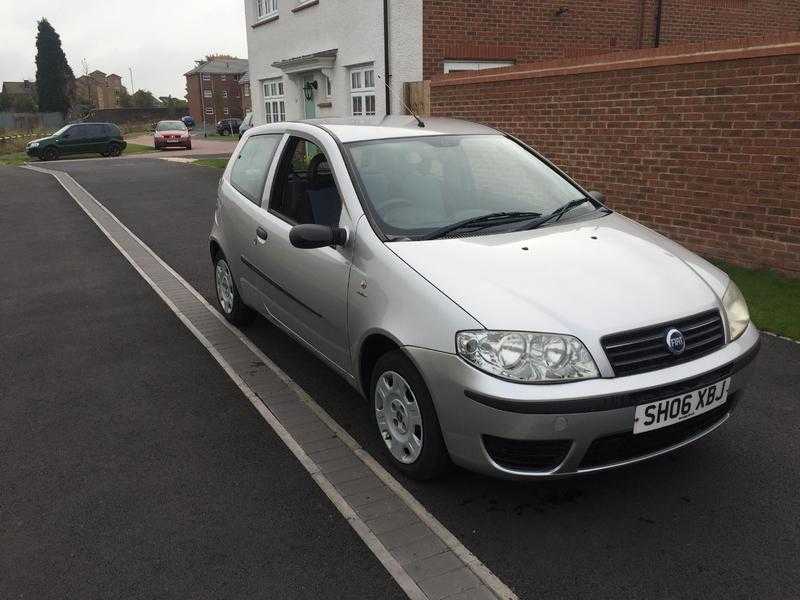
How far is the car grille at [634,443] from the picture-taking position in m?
2.78

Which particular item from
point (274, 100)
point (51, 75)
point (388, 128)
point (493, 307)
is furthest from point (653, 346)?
point (51, 75)

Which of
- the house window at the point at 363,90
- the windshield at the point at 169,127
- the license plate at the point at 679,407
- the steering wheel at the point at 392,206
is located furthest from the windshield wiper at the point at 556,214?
the windshield at the point at 169,127

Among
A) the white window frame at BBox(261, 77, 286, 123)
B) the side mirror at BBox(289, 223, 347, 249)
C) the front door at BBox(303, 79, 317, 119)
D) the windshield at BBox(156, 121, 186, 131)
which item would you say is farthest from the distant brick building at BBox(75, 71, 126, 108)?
the side mirror at BBox(289, 223, 347, 249)

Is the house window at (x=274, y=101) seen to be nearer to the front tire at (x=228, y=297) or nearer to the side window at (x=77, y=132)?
the front tire at (x=228, y=297)

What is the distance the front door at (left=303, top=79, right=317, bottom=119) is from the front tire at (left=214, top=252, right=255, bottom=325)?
12061 mm

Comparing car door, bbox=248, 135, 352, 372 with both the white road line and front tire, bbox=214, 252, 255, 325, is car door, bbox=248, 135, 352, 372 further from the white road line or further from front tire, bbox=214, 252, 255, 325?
front tire, bbox=214, 252, 255, 325

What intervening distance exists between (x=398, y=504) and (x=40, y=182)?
61.4 ft

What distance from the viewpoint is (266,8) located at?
19219 mm

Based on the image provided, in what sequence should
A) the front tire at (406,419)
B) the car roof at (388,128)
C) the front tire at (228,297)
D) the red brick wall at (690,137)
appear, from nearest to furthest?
the front tire at (406,419) < the car roof at (388,128) < the front tire at (228,297) < the red brick wall at (690,137)

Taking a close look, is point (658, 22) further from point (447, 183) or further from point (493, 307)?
point (493, 307)

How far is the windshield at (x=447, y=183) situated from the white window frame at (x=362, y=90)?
10100 millimetres

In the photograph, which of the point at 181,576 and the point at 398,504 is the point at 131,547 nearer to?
the point at 181,576

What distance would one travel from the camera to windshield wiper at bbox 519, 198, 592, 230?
371 cm

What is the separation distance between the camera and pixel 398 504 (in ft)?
10.4
